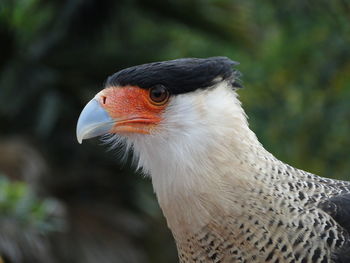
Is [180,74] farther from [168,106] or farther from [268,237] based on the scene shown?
[268,237]

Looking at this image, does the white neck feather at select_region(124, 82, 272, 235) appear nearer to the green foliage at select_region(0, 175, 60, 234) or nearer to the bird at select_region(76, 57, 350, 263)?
the bird at select_region(76, 57, 350, 263)

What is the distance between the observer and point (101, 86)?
18.4 ft

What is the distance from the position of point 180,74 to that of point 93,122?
1.18 feet

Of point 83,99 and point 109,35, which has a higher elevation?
point 109,35

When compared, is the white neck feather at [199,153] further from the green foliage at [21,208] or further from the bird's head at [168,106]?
the green foliage at [21,208]

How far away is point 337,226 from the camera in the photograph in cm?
236

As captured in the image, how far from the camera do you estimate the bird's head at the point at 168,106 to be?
236 cm

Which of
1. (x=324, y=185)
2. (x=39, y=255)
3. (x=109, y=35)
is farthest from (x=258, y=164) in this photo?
(x=109, y=35)

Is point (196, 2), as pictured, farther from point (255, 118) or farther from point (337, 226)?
point (337, 226)

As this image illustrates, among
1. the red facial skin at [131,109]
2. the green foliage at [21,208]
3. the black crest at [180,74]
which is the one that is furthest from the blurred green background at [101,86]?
the black crest at [180,74]

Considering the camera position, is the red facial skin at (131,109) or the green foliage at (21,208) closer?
the red facial skin at (131,109)

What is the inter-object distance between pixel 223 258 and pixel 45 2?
13.5 ft

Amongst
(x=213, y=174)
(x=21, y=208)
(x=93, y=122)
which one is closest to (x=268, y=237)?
(x=213, y=174)

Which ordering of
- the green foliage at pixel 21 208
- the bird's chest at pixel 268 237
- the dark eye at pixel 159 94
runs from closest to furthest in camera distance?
the bird's chest at pixel 268 237 < the dark eye at pixel 159 94 < the green foliage at pixel 21 208
